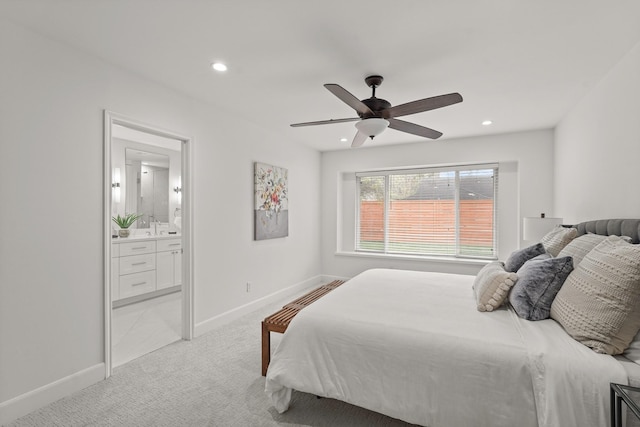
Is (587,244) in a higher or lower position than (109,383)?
higher

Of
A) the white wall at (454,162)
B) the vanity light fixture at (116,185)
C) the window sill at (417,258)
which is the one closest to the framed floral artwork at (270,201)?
the white wall at (454,162)

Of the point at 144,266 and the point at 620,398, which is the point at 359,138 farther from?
the point at 144,266

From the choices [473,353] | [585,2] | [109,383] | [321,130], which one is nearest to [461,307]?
[473,353]

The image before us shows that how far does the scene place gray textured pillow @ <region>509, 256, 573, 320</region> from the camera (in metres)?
1.83

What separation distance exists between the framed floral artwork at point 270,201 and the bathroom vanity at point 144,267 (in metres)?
1.70

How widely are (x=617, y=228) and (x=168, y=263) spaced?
523cm

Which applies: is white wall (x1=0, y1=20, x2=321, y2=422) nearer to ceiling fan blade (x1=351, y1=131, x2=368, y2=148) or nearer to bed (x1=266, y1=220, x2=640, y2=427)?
bed (x1=266, y1=220, x2=640, y2=427)

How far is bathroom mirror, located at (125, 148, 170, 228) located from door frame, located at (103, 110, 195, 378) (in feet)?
8.31

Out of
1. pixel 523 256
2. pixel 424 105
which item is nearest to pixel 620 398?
pixel 523 256

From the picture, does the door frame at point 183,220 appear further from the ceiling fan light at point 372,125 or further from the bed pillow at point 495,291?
the bed pillow at point 495,291

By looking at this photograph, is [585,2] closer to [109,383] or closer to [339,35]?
[339,35]

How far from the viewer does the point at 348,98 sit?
2.17 m

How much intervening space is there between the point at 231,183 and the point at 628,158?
362 cm

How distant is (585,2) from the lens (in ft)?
5.64
